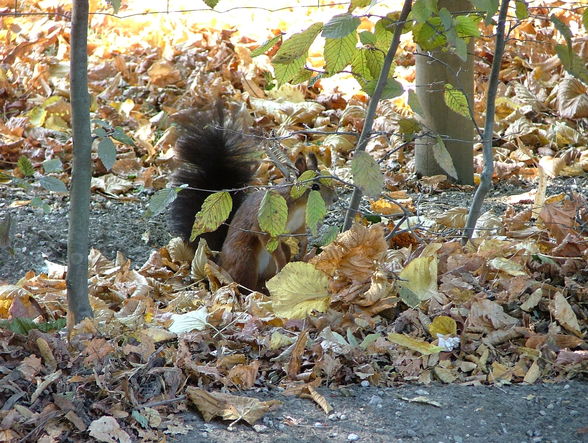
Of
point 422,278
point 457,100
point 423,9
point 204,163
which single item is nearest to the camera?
point 423,9

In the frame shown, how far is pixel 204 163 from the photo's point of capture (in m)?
4.63

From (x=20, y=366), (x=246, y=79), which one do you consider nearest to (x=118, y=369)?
(x=20, y=366)

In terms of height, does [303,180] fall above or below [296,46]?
below

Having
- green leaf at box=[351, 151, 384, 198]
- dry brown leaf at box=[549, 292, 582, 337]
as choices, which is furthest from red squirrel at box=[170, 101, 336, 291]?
dry brown leaf at box=[549, 292, 582, 337]

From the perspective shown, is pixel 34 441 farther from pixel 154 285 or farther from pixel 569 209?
pixel 569 209

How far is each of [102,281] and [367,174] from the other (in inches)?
64.7

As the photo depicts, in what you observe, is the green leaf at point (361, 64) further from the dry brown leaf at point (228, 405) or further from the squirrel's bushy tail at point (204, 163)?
the squirrel's bushy tail at point (204, 163)

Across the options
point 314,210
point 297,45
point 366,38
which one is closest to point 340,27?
point 297,45

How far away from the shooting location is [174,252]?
4602mm

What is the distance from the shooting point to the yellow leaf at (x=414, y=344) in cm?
266

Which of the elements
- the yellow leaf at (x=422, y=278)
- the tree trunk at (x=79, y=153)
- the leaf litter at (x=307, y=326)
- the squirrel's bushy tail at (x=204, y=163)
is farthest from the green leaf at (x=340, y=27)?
the squirrel's bushy tail at (x=204, y=163)

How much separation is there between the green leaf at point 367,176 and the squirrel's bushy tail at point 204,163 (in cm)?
199

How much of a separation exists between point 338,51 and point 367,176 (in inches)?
19.8

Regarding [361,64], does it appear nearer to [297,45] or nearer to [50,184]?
[297,45]
